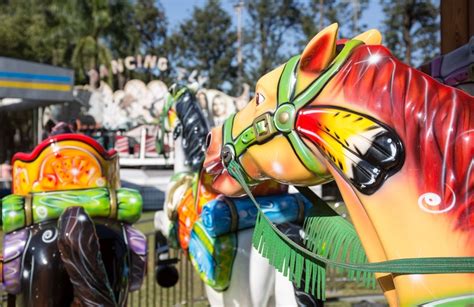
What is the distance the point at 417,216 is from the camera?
4.78 feet

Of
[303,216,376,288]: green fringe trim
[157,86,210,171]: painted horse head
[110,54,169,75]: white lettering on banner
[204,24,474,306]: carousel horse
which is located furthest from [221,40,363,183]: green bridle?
[110,54,169,75]: white lettering on banner

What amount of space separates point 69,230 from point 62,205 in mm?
388

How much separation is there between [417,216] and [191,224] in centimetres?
274

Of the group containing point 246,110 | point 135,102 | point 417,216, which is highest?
point 135,102

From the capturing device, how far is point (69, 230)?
9.91 ft

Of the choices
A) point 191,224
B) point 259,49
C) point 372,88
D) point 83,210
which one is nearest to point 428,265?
point 372,88

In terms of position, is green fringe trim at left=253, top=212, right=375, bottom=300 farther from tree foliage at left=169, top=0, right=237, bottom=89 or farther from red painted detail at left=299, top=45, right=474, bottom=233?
tree foliage at left=169, top=0, right=237, bottom=89

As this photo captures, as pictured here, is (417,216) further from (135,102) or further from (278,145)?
(135,102)

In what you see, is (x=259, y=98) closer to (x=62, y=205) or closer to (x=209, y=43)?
(x=62, y=205)

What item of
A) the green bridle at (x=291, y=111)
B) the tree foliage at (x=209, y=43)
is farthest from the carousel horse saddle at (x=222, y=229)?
the tree foliage at (x=209, y=43)

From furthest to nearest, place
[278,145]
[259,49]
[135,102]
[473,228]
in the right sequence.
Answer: [259,49], [135,102], [278,145], [473,228]

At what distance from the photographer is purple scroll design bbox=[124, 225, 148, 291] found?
3.61m

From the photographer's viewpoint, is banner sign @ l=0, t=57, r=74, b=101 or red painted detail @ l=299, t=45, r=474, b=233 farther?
banner sign @ l=0, t=57, r=74, b=101

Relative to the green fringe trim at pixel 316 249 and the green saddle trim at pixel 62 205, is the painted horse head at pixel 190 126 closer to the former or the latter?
the green saddle trim at pixel 62 205
